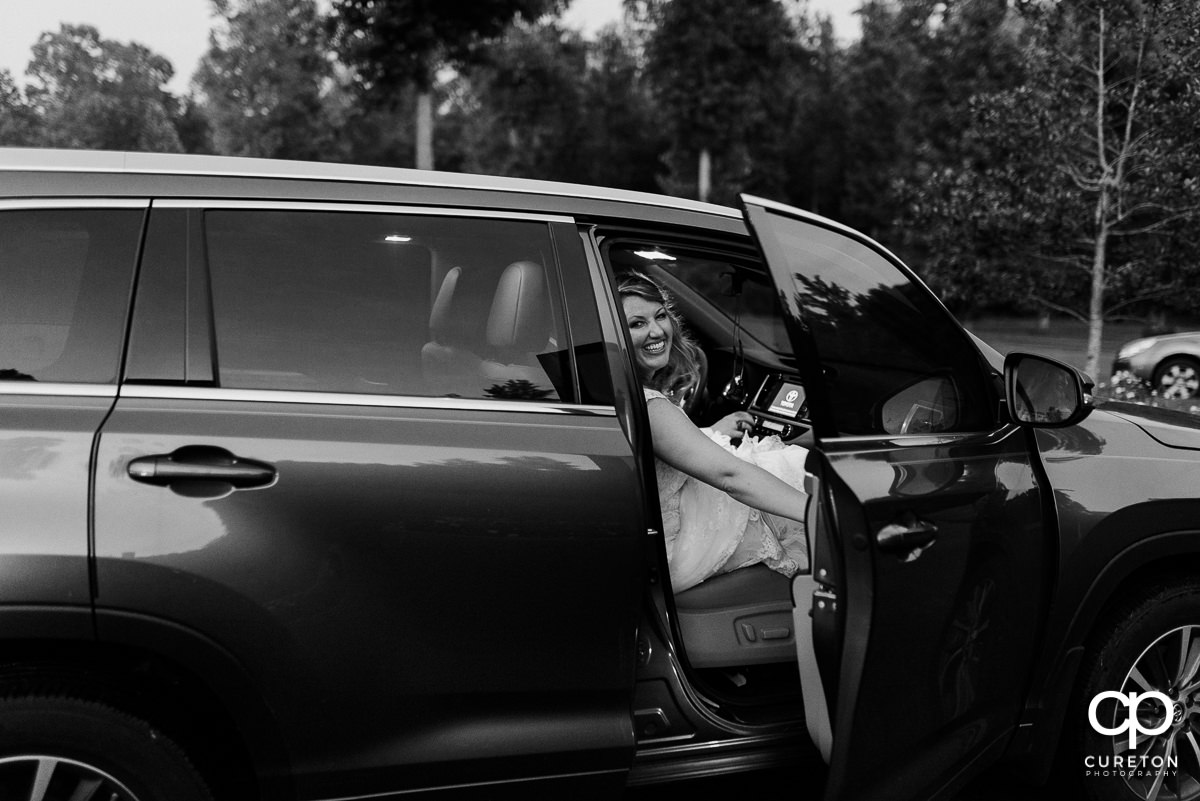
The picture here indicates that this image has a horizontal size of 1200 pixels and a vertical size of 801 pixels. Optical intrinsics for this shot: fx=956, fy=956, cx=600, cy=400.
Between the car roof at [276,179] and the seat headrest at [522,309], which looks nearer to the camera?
the car roof at [276,179]

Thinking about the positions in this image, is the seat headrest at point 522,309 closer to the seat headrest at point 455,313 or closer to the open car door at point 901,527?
the seat headrest at point 455,313

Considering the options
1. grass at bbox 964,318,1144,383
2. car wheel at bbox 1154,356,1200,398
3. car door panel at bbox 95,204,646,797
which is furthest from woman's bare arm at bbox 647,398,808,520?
grass at bbox 964,318,1144,383

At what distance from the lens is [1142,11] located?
862 cm

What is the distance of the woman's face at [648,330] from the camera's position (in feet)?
9.57

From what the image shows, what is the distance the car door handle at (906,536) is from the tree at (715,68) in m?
27.5

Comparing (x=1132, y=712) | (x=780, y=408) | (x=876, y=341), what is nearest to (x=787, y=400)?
(x=780, y=408)

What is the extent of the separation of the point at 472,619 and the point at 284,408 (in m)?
0.59

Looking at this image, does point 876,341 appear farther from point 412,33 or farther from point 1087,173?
point 412,33

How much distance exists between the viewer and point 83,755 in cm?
184

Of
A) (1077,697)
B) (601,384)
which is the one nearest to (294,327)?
(601,384)

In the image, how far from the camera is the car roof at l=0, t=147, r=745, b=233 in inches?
79.2

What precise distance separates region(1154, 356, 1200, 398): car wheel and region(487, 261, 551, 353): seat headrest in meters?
12.4

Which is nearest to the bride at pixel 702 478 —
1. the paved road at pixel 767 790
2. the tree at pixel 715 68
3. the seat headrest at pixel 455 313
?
the seat headrest at pixel 455 313

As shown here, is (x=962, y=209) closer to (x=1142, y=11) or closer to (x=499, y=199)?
(x=1142, y=11)
